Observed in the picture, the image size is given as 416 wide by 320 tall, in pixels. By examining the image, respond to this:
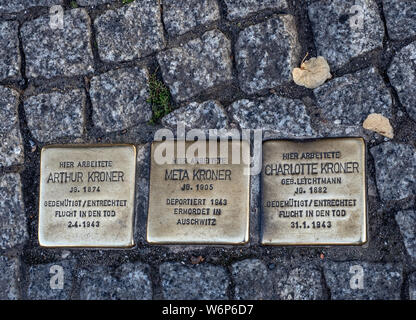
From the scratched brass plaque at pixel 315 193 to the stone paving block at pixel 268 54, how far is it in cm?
31

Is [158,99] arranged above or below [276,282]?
above

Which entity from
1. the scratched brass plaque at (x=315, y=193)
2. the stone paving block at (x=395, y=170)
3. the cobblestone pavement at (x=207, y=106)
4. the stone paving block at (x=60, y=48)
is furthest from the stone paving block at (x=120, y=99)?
the stone paving block at (x=395, y=170)

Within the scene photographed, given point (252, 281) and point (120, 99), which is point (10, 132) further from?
point (252, 281)

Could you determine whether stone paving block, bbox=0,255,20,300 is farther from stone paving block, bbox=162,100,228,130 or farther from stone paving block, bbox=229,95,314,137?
stone paving block, bbox=229,95,314,137

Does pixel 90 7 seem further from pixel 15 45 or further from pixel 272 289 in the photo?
pixel 272 289

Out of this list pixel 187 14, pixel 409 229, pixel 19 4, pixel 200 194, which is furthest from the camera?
pixel 19 4

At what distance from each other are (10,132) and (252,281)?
137 centimetres

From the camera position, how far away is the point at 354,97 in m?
2.10

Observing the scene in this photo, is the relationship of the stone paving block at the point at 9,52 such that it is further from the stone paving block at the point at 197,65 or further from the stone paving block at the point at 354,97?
the stone paving block at the point at 354,97

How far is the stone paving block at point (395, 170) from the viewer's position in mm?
2037

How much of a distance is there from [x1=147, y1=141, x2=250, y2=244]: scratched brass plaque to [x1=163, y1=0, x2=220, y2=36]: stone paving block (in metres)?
0.57

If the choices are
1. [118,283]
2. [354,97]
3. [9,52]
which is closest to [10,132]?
[9,52]

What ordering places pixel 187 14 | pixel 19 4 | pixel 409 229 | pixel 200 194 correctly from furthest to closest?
1. pixel 19 4
2. pixel 187 14
3. pixel 200 194
4. pixel 409 229
